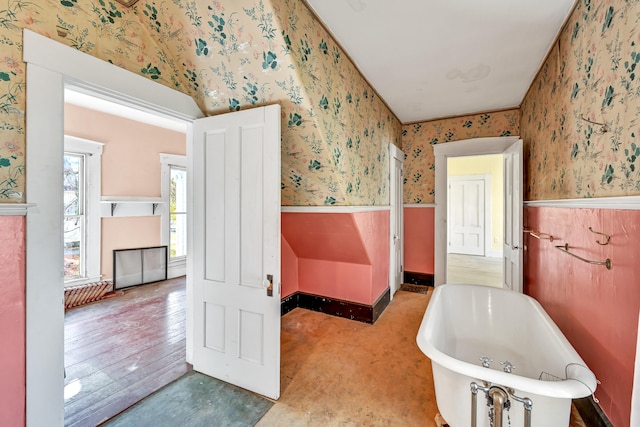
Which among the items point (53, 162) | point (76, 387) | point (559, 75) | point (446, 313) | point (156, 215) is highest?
point (559, 75)

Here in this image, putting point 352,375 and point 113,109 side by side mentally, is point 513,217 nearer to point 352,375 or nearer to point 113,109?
point 352,375

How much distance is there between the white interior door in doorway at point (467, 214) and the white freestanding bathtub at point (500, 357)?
14.8 feet

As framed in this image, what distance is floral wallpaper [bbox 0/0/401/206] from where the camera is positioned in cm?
110

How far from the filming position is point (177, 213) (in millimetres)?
4555

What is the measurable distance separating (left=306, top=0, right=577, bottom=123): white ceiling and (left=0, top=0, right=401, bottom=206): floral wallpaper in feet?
0.69

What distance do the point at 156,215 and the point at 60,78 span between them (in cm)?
336

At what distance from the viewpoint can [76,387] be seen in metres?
1.80

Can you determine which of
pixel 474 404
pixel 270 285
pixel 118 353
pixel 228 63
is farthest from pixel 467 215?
pixel 118 353

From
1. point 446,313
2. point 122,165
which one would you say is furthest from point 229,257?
point 122,165

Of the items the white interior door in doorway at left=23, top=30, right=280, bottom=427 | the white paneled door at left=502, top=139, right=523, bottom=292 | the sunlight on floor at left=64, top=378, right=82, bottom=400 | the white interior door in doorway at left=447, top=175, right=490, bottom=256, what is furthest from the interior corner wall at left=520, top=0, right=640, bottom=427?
the white interior door in doorway at left=447, top=175, right=490, bottom=256

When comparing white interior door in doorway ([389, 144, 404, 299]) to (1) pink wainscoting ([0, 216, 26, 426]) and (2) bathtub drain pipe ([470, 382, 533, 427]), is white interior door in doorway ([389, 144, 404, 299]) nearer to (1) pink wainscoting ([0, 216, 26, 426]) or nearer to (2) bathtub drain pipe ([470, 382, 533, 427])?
(2) bathtub drain pipe ([470, 382, 533, 427])

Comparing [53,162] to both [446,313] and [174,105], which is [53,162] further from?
[446,313]

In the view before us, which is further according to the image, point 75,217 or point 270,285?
point 75,217

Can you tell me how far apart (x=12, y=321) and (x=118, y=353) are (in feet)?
4.53
